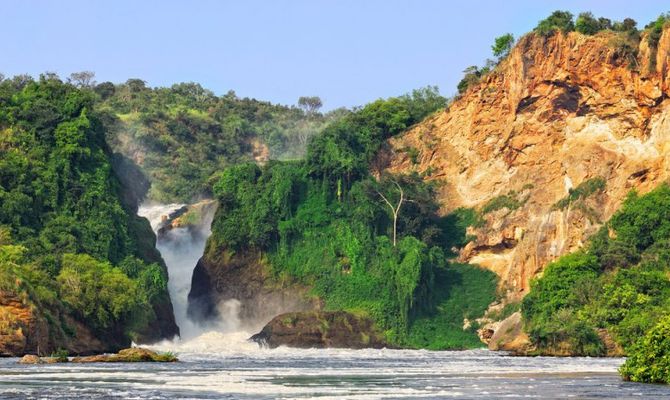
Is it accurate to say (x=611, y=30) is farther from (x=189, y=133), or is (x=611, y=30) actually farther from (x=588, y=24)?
(x=189, y=133)

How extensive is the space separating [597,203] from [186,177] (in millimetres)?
63419

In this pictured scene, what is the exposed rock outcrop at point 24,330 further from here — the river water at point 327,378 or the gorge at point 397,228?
the river water at point 327,378

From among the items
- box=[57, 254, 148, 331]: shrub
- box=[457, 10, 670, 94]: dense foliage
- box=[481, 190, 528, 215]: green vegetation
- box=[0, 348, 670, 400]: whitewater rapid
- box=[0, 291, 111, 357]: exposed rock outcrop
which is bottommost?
box=[0, 348, 670, 400]: whitewater rapid

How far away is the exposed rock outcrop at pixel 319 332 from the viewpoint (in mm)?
101125

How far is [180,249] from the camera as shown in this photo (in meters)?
126

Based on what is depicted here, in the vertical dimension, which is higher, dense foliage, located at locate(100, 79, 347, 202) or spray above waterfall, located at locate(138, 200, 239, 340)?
dense foliage, located at locate(100, 79, 347, 202)

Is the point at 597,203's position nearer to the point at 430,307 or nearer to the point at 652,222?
the point at 652,222

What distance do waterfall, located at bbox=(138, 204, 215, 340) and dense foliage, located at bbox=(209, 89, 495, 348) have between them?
5.57 m

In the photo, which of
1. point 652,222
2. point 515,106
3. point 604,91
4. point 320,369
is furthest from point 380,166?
point 320,369

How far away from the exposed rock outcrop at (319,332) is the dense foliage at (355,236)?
291 cm

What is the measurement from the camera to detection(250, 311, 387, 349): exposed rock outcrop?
10112cm

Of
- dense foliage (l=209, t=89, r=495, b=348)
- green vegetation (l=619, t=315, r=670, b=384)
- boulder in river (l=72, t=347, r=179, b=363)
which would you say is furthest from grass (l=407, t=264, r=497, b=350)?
Answer: green vegetation (l=619, t=315, r=670, b=384)

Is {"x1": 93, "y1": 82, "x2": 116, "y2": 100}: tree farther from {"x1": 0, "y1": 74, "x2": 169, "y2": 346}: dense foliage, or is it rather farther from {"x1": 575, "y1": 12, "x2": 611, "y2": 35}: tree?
{"x1": 575, "y1": 12, "x2": 611, "y2": 35}: tree

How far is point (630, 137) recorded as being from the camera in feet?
356
